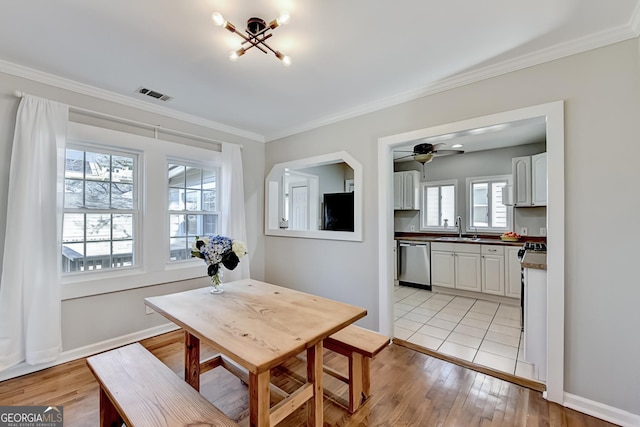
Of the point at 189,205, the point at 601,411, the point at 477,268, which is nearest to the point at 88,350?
the point at 189,205

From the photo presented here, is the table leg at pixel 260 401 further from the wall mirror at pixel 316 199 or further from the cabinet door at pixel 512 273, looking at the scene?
the cabinet door at pixel 512 273

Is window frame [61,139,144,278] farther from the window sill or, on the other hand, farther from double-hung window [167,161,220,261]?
double-hung window [167,161,220,261]

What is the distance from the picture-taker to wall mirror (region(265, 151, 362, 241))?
125 inches

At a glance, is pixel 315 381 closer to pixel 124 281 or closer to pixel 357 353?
pixel 357 353

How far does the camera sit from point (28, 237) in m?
2.16

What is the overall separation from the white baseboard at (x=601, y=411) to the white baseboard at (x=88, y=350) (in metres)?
3.59

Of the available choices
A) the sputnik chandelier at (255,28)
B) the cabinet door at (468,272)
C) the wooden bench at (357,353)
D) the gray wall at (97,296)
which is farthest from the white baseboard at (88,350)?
the cabinet door at (468,272)

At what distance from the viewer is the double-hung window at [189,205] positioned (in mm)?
3203

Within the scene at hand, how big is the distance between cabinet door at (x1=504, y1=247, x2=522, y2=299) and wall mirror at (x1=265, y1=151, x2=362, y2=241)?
231 centimetres

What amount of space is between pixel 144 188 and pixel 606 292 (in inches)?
156

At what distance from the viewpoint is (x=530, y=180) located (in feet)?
13.5

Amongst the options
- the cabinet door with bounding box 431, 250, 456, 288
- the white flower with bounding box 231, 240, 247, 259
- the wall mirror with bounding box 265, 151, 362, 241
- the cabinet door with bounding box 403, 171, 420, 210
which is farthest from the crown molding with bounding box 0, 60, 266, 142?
the cabinet door with bounding box 431, 250, 456, 288

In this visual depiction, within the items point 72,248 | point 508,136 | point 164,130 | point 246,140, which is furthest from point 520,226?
point 72,248

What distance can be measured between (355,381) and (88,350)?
97.6 inches
